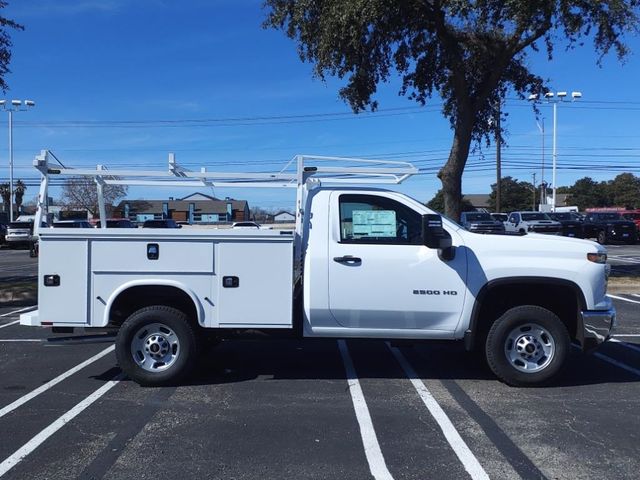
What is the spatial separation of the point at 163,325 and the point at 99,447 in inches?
70.1

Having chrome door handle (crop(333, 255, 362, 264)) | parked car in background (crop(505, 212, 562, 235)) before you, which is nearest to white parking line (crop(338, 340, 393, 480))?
chrome door handle (crop(333, 255, 362, 264))

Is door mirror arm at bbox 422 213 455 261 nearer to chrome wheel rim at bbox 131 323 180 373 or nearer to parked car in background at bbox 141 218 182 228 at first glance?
chrome wheel rim at bbox 131 323 180 373

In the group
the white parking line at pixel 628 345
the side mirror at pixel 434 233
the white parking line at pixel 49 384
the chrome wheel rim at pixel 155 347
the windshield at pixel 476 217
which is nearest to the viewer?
the white parking line at pixel 49 384

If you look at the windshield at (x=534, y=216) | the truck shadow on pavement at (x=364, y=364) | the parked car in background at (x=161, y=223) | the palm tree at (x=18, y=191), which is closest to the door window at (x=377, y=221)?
the truck shadow on pavement at (x=364, y=364)

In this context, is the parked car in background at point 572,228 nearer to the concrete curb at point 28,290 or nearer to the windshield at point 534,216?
the windshield at point 534,216

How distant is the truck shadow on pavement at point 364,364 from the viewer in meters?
6.99

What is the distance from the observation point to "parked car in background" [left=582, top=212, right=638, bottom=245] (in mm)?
35281

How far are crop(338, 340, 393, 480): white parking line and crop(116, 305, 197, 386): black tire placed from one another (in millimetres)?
1740

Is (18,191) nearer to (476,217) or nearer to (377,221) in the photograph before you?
(476,217)

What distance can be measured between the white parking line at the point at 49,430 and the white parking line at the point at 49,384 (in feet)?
1.88

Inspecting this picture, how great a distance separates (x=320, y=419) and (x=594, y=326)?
3034 mm

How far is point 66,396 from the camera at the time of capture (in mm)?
6293

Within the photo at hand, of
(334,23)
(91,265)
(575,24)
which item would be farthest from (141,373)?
(575,24)

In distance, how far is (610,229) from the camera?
35281 mm
